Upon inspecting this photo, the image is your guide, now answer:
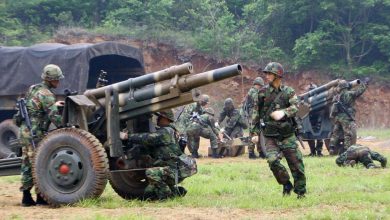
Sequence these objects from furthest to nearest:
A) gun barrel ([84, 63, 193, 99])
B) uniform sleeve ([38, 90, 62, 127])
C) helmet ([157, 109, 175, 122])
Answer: helmet ([157, 109, 175, 122])
uniform sleeve ([38, 90, 62, 127])
gun barrel ([84, 63, 193, 99])

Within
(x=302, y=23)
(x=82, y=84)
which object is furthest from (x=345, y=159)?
(x=302, y=23)

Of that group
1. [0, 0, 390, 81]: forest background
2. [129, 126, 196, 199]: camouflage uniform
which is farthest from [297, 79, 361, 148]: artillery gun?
[0, 0, 390, 81]: forest background

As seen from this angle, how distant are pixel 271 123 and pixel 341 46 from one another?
87.4 ft

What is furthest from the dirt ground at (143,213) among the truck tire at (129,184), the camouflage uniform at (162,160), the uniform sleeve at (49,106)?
the uniform sleeve at (49,106)

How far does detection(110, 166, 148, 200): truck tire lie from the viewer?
10.6 m

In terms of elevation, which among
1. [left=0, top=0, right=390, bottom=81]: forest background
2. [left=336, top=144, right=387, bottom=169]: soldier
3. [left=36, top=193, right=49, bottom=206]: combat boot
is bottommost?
[left=36, top=193, right=49, bottom=206]: combat boot

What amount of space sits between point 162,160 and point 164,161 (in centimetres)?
3

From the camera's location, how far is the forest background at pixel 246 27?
35062 millimetres

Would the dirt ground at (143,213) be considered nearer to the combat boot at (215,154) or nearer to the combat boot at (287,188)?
the combat boot at (287,188)

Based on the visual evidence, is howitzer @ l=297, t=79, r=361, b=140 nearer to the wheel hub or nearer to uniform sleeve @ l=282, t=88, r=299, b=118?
uniform sleeve @ l=282, t=88, r=299, b=118

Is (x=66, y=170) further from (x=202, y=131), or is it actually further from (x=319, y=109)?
(x=319, y=109)

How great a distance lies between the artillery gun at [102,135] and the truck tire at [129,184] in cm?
1

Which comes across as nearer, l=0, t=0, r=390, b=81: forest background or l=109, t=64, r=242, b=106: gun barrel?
l=109, t=64, r=242, b=106: gun barrel

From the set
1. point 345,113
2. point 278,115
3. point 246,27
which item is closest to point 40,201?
point 278,115
